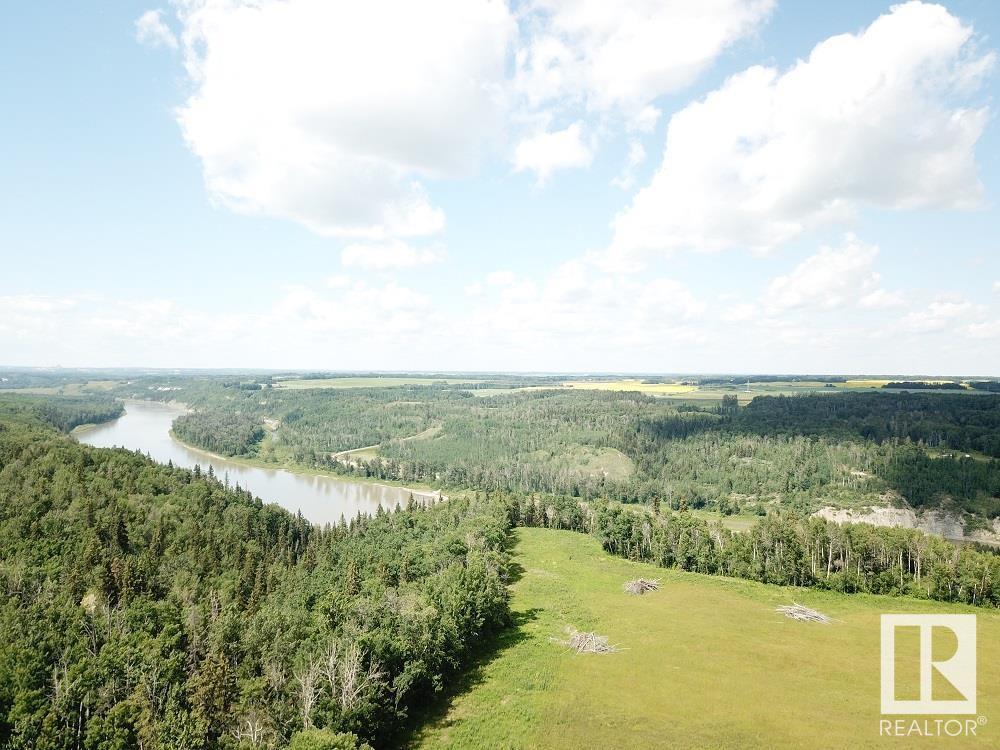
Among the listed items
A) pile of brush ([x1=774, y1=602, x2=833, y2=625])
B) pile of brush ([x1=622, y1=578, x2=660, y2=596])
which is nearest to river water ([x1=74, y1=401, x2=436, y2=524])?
pile of brush ([x1=622, y1=578, x2=660, y2=596])

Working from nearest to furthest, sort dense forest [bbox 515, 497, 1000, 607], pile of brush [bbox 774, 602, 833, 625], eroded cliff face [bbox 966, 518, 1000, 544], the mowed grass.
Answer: the mowed grass, pile of brush [bbox 774, 602, 833, 625], dense forest [bbox 515, 497, 1000, 607], eroded cliff face [bbox 966, 518, 1000, 544]

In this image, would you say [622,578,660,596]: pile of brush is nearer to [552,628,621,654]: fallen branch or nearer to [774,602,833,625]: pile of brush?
[774,602,833,625]: pile of brush

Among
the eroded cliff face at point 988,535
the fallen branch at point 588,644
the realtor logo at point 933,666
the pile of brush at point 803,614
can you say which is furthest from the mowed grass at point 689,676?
the eroded cliff face at point 988,535

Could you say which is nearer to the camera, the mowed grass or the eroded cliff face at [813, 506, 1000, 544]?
the mowed grass

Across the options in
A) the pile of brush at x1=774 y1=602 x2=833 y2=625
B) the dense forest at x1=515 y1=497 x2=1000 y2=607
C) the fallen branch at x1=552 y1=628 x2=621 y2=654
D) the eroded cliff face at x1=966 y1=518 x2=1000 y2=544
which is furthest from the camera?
the eroded cliff face at x1=966 y1=518 x2=1000 y2=544

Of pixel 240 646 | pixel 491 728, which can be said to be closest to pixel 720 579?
pixel 491 728

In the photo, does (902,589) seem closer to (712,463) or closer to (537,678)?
(537,678)
